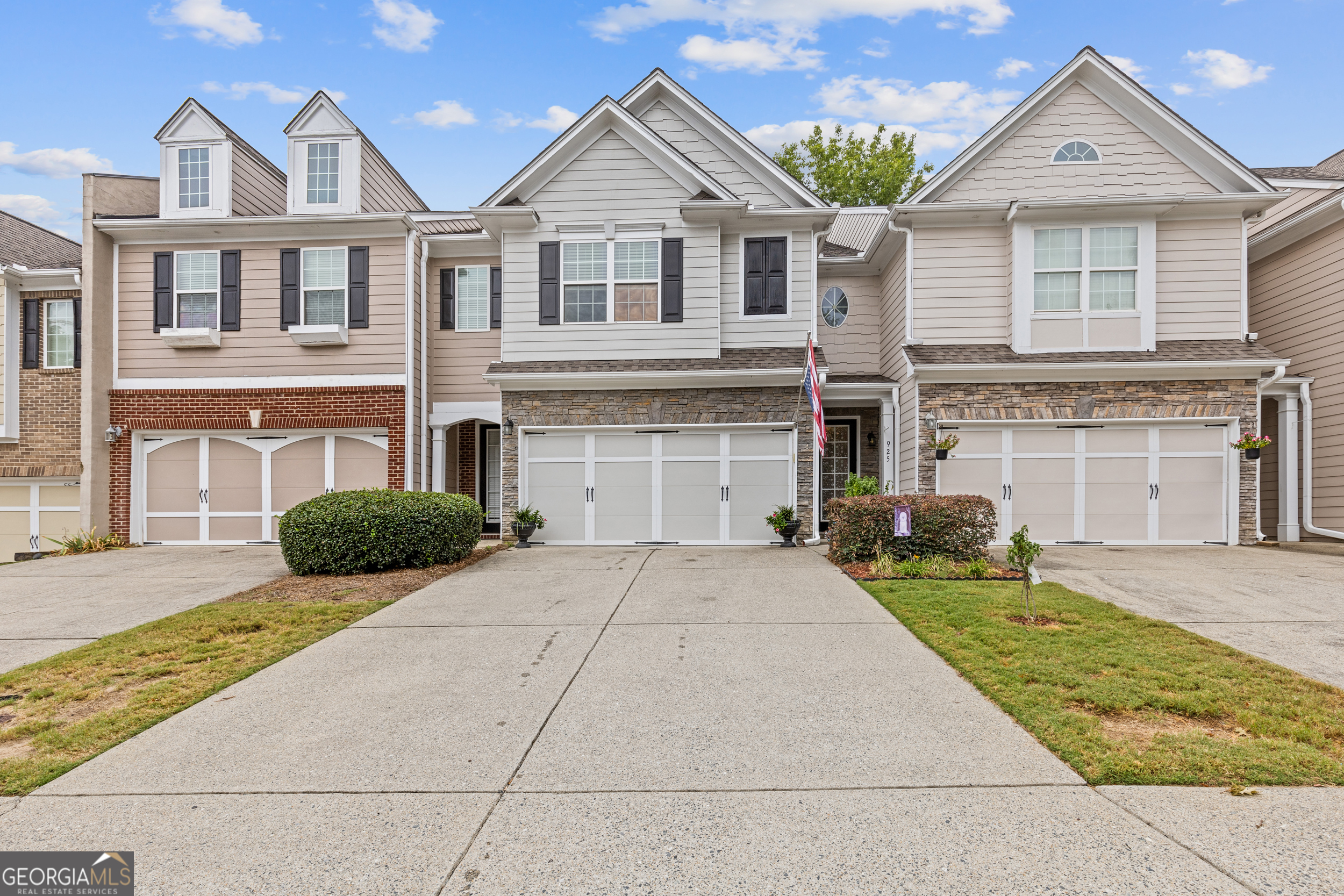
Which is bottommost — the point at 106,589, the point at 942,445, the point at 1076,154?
the point at 106,589

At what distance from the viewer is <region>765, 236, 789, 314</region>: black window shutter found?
12.9m

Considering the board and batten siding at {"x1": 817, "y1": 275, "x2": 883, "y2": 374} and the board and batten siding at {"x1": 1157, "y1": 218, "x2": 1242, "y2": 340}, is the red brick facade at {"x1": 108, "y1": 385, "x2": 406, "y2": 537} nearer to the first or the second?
the board and batten siding at {"x1": 817, "y1": 275, "x2": 883, "y2": 374}

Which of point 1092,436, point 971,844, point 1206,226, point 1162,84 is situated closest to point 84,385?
point 971,844

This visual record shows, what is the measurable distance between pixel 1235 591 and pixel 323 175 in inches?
635

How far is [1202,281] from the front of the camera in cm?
1249

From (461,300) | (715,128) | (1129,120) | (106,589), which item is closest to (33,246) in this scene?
(461,300)

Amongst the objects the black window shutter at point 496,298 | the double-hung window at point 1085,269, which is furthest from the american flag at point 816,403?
the black window shutter at point 496,298

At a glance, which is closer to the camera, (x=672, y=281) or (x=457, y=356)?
(x=672, y=281)

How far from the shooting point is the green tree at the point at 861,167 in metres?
26.6

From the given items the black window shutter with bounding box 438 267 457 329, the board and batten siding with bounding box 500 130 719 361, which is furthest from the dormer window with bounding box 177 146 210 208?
the board and batten siding with bounding box 500 130 719 361

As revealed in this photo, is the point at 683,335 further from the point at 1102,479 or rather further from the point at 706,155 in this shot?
the point at 1102,479

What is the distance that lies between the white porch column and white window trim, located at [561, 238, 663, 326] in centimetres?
1164

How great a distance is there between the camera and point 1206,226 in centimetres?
1248

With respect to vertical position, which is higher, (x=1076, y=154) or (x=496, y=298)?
(x=1076, y=154)
